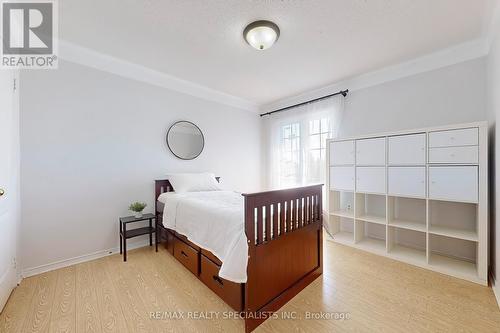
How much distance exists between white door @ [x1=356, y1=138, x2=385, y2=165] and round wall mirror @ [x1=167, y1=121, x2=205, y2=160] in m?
2.46

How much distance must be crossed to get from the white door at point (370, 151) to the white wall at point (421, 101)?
1.47 ft

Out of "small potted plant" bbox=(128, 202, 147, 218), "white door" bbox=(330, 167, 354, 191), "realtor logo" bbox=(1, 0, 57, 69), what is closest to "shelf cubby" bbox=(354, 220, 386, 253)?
"white door" bbox=(330, 167, 354, 191)

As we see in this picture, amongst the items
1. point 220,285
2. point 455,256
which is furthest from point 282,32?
point 455,256

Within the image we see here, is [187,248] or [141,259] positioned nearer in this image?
[187,248]

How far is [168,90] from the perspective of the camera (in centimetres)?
321

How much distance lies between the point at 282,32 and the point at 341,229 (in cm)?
298

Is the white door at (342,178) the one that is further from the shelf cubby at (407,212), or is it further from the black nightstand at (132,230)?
the black nightstand at (132,230)

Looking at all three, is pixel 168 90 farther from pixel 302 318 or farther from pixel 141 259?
pixel 302 318

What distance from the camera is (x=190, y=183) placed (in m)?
3.07

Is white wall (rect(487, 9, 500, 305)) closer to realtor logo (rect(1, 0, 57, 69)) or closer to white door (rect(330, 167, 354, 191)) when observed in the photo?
white door (rect(330, 167, 354, 191))

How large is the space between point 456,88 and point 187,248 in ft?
11.8

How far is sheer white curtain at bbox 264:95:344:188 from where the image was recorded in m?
3.53

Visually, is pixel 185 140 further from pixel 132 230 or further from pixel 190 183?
pixel 132 230

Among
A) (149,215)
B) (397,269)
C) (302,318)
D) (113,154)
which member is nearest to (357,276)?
(397,269)
